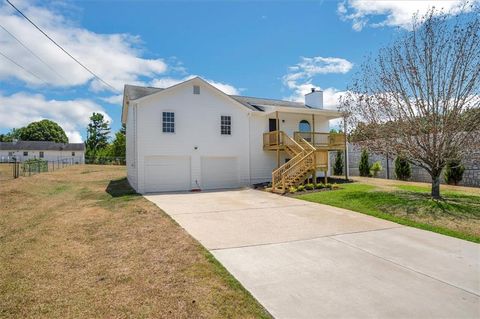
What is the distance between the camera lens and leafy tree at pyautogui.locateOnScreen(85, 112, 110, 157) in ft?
188

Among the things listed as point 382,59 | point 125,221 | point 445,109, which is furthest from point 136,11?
point 445,109

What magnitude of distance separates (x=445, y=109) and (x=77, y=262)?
1131 cm

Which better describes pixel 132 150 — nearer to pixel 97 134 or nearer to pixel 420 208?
pixel 420 208

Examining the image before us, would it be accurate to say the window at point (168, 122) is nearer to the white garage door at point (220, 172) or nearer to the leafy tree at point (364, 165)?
the white garage door at point (220, 172)

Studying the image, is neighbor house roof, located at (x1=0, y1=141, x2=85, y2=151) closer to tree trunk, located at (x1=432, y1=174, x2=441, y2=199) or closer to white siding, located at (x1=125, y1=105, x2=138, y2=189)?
white siding, located at (x1=125, y1=105, x2=138, y2=189)

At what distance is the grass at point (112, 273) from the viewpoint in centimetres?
326

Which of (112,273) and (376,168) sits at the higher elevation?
(376,168)

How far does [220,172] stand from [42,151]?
57139 millimetres

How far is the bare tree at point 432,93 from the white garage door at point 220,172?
8154mm

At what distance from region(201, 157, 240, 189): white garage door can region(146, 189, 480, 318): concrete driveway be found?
7.75 metres

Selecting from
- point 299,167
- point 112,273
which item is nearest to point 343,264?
point 112,273

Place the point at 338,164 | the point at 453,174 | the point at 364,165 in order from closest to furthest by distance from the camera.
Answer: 1. the point at 453,174
2. the point at 364,165
3. the point at 338,164

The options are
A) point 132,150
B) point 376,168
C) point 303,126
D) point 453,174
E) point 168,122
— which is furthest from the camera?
point 376,168

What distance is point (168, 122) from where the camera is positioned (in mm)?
14992
